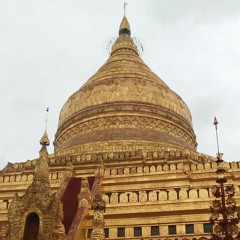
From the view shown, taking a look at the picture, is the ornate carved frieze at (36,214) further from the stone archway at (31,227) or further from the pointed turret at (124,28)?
the pointed turret at (124,28)

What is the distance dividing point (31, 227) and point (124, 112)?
18161 millimetres

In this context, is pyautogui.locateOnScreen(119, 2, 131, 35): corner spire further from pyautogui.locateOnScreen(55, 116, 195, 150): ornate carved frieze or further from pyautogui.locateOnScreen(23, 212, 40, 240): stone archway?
pyautogui.locateOnScreen(23, 212, 40, 240): stone archway

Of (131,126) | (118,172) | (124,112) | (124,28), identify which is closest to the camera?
(118,172)

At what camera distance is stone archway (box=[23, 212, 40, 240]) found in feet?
53.7

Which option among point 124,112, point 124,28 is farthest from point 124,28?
point 124,112

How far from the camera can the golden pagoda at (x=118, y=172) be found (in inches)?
656

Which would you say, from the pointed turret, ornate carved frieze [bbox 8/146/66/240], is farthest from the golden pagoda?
the pointed turret

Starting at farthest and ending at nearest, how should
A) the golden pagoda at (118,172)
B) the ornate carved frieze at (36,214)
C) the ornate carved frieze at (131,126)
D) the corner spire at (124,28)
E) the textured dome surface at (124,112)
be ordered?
1. the corner spire at (124,28)
2. the ornate carved frieze at (131,126)
3. the textured dome surface at (124,112)
4. the golden pagoda at (118,172)
5. the ornate carved frieze at (36,214)

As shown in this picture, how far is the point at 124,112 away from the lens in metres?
33.9

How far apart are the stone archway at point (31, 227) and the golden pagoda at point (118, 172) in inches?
1.4

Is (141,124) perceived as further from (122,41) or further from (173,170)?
(122,41)

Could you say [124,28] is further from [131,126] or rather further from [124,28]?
[131,126]

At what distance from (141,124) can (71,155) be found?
6.46 meters

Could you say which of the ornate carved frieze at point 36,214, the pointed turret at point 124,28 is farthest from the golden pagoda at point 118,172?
the pointed turret at point 124,28
